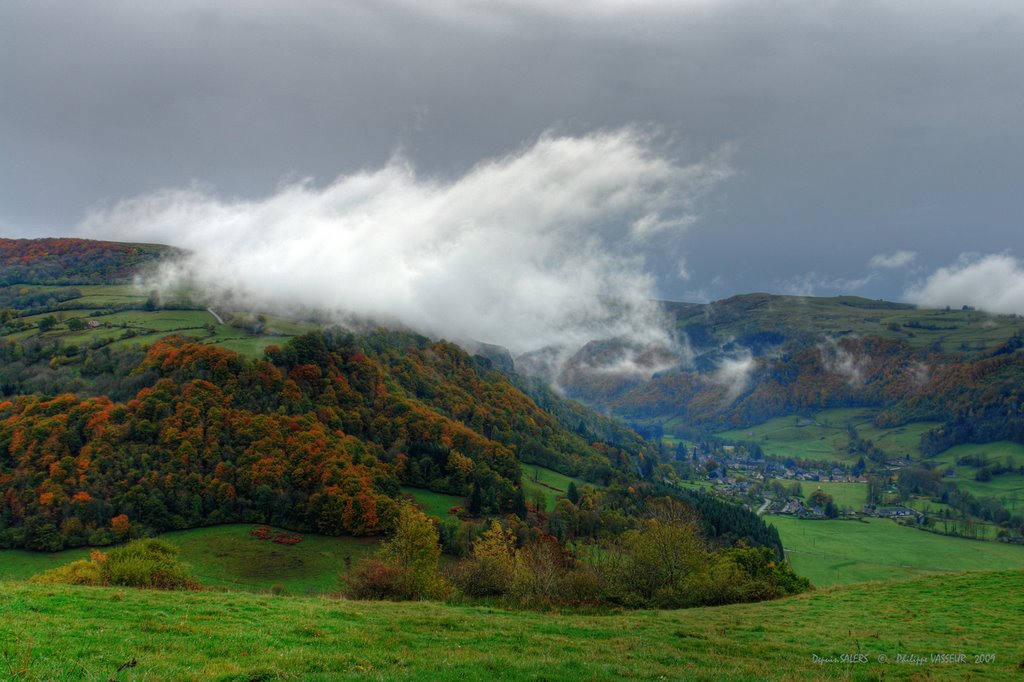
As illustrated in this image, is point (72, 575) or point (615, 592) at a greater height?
point (72, 575)

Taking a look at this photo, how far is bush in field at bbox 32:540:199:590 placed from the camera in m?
34.8

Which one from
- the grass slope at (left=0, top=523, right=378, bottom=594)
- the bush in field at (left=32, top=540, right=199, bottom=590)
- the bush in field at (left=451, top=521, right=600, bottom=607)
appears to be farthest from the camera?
the grass slope at (left=0, top=523, right=378, bottom=594)

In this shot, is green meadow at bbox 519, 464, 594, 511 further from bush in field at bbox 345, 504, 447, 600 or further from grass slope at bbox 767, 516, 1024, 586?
bush in field at bbox 345, 504, 447, 600

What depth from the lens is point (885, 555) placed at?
172 m

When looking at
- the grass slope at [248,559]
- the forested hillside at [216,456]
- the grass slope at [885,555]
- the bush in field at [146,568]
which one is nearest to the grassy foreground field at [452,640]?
the bush in field at [146,568]

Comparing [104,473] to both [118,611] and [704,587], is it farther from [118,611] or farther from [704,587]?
[704,587]

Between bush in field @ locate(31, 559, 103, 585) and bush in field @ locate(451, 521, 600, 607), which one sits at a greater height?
bush in field @ locate(31, 559, 103, 585)

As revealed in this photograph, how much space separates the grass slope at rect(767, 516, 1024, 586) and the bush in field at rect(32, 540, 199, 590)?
151424 mm

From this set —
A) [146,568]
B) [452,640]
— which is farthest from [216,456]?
[452,640]

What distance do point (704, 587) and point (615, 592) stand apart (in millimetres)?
8044

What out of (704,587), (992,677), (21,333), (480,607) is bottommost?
(704,587)

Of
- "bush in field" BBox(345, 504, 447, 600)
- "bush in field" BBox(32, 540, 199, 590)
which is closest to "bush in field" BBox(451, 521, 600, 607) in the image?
"bush in field" BBox(345, 504, 447, 600)

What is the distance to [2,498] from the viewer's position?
321 feet

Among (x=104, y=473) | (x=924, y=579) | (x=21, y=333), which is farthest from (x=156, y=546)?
(x=21, y=333)
